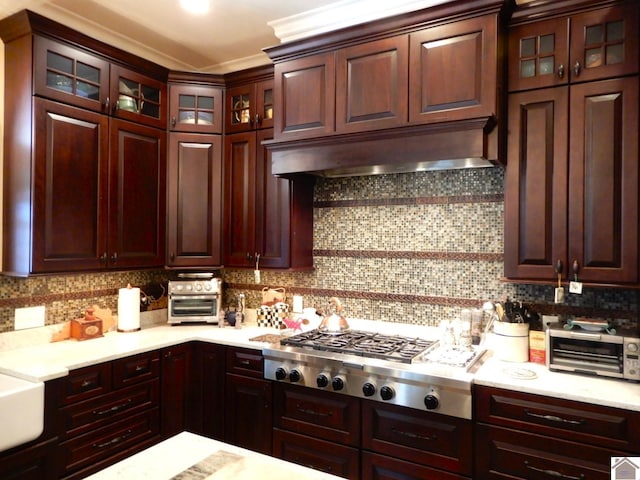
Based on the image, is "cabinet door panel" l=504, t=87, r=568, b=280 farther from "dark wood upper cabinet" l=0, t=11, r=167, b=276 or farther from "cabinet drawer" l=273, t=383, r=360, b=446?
"dark wood upper cabinet" l=0, t=11, r=167, b=276

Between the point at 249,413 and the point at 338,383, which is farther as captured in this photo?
the point at 249,413

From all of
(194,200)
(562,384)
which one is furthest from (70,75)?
(562,384)

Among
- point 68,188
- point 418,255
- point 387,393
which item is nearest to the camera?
point 387,393

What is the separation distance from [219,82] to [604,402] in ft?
9.96

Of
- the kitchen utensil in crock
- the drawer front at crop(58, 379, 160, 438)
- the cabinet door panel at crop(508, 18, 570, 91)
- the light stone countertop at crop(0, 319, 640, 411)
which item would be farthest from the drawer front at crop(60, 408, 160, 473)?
the cabinet door panel at crop(508, 18, 570, 91)

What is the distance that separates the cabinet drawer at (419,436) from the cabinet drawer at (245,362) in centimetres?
75

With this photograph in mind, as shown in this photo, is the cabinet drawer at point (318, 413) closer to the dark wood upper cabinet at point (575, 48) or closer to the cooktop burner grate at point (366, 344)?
the cooktop burner grate at point (366, 344)

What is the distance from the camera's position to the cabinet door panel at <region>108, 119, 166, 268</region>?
2857mm

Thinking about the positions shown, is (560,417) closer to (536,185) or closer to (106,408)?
(536,185)

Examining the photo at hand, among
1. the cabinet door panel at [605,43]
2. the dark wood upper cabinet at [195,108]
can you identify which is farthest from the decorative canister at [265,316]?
the cabinet door panel at [605,43]

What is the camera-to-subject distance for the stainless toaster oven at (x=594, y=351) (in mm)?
1975

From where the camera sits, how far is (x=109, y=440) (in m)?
2.51

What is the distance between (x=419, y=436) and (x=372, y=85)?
1900mm

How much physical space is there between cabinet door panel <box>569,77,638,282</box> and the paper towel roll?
2.70 meters
